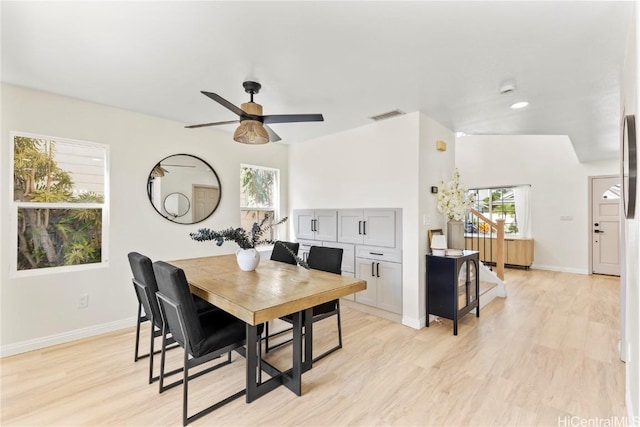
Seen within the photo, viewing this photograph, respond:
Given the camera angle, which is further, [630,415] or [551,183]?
[551,183]

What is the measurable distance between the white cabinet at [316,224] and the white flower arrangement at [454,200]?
139 centimetres

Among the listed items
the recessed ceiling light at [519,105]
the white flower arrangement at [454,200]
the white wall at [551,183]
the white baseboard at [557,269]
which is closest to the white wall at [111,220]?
the white flower arrangement at [454,200]

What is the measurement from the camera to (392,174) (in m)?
3.46

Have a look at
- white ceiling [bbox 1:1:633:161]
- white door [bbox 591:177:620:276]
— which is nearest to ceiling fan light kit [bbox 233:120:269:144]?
white ceiling [bbox 1:1:633:161]

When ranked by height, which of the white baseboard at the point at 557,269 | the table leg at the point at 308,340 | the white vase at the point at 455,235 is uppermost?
the white vase at the point at 455,235

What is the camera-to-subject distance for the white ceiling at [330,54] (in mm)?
1621

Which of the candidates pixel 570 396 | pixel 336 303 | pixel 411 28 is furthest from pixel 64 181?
pixel 570 396

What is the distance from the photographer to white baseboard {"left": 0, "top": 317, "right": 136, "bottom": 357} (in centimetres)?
260

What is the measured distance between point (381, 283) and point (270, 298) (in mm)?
2087

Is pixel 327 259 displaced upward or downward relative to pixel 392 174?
downward

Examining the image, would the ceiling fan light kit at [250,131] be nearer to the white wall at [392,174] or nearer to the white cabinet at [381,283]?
the white wall at [392,174]

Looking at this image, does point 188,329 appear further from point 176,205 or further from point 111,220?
point 176,205

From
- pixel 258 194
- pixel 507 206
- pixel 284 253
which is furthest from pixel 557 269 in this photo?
pixel 258 194

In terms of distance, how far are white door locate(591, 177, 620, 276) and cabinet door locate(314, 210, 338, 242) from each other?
5.51m
